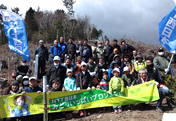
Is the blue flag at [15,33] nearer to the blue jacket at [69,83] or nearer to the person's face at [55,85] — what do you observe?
the person's face at [55,85]

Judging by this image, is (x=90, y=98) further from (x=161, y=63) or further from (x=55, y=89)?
(x=161, y=63)

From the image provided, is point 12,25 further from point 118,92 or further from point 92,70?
point 118,92

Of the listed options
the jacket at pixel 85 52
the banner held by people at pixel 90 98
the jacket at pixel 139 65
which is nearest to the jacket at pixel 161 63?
the jacket at pixel 139 65

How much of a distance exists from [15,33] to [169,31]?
6.54 m

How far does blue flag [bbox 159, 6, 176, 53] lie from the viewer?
Result: 270 inches

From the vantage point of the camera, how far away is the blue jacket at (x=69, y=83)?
618 centimetres

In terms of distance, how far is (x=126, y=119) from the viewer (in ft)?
17.6

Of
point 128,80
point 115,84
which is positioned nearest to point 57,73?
point 115,84

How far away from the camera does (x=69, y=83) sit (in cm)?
623

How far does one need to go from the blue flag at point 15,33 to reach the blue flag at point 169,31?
5801 millimetres

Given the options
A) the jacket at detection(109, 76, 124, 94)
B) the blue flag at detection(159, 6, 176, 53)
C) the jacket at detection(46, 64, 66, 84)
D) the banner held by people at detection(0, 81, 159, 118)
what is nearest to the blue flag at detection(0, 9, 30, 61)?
the jacket at detection(46, 64, 66, 84)

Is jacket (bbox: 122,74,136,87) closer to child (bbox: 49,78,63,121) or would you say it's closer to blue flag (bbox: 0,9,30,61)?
child (bbox: 49,78,63,121)

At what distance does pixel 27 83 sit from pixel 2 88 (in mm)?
4005

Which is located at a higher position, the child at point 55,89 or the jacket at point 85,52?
the jacket at point 85,52
